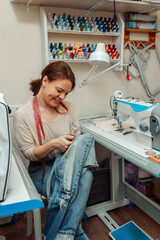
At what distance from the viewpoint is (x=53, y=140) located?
121cm

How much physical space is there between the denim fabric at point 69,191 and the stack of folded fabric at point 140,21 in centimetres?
143

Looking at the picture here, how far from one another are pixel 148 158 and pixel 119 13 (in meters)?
1.52

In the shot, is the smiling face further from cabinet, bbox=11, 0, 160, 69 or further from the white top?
cabinet, bbox=11, 0, 160, 69

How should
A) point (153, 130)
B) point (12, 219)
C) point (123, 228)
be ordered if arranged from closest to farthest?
point (153, 130) < point (123, 228) < point (12, 219)

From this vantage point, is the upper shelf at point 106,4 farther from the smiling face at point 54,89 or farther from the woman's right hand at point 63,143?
the woman's right hand at point 63,143

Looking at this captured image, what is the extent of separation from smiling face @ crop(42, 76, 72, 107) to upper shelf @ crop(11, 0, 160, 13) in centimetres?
75

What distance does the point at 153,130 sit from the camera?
121 centimetres

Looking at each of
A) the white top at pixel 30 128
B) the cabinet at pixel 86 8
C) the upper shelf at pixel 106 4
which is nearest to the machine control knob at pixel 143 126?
the white top at pixel 30 128

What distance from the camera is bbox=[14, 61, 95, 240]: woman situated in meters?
1.08

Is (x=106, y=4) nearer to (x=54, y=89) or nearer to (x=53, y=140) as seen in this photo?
(x=54, y=89)

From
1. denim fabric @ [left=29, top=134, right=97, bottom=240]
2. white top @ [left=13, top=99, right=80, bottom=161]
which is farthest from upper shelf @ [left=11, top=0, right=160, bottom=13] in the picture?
denim fabric @ [left=29, top=134, right=97, bottom=240]

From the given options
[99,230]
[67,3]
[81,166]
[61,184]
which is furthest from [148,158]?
[67,3]

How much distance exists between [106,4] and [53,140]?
128cm

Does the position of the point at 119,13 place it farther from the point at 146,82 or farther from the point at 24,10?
the point at 24,10
